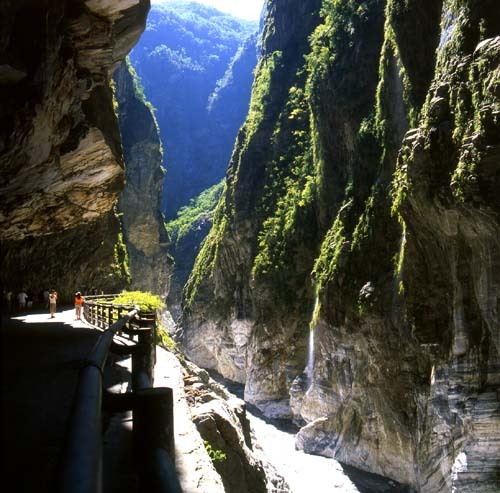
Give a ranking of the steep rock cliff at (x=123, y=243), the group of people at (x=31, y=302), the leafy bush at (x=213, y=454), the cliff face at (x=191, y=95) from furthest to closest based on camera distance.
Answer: the cliff face at (x=191, y=95), the steep rock cliff at (x=123, y=243), the group of people at (x=31, y=302), the leafy bush at (x=213, y=454)

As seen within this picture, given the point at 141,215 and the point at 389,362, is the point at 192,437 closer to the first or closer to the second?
the point at 389,362

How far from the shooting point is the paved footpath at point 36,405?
132 inches

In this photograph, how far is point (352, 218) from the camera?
2912 centimetres

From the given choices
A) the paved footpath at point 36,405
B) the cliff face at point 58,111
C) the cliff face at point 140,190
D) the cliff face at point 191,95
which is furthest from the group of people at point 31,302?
the cliff face at point 191,95

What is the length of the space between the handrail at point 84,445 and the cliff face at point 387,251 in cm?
1426

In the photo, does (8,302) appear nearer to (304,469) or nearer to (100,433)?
(304,469)

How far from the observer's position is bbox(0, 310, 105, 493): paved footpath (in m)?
3.35

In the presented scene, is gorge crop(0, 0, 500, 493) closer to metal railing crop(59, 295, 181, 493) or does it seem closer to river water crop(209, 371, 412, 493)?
river water crop(209, 371, 412, 493)

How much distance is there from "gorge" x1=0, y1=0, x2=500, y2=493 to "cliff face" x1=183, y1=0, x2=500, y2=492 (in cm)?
8

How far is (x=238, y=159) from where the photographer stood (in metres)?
59.0

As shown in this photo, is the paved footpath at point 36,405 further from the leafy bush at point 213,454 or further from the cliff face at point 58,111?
the cliff face at point 58,111

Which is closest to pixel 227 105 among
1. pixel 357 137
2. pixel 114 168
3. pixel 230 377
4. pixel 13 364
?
pixel 230 377

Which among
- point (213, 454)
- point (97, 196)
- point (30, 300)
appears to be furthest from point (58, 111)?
point (30, 300)

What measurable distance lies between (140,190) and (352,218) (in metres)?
38.4
